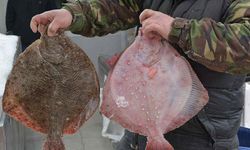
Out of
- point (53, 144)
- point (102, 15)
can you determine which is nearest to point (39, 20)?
point (102, 15)

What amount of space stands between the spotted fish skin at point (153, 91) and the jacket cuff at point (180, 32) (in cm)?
10

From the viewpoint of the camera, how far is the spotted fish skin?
1.73 m

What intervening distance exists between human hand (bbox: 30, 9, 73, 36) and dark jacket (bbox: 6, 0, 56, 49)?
3.17 meters

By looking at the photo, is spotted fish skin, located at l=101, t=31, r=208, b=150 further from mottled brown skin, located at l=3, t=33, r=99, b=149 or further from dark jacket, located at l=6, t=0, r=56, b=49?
dark jacket, located at l=6, t=0, r=56, b=49

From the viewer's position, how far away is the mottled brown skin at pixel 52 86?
5.65 ft

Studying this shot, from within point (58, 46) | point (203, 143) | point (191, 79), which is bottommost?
point (203, 143)

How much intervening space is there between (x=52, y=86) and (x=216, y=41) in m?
0.60

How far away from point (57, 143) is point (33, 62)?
30cm

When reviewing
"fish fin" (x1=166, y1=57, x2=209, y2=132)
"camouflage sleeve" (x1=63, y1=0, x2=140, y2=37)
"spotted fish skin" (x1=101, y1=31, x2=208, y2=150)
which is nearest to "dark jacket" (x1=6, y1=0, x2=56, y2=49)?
"camouflage sleeve" (x1=63, y1=0, x2=140, y2=37)

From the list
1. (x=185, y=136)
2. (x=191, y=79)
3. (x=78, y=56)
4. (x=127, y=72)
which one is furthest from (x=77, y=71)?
(x=185, y=136)

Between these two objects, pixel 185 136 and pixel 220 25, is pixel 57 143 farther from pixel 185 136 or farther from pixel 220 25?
pixel 220 25

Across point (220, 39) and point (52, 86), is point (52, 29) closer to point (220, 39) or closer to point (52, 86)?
point (52, 86)

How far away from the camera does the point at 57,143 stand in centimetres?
169

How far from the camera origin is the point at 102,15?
6.56ft
